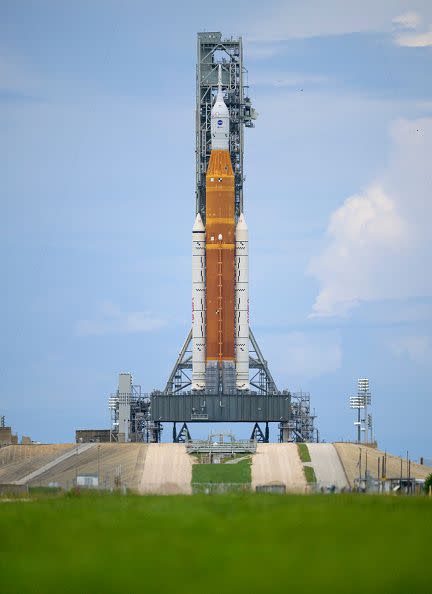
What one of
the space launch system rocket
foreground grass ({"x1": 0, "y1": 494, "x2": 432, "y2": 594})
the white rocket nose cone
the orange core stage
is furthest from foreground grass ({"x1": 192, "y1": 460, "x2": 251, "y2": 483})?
foreground grass ({"x1": 0, "y1": 494, "x2": 432, "y2": 594})

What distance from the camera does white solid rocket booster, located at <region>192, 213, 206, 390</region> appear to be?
104625mm

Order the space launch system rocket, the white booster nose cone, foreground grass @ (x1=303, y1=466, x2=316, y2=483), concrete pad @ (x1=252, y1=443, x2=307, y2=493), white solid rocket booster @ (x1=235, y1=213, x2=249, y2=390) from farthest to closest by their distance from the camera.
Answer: the white booster nose cone < white solid rocket booster @ (x1=235, y1=213, x2=249, y2=390) < the space launch system rocket < foreground grass @ (x1=303, y1=466, x2=316, y2=483) < concrete pad @ (x1=252, y1=443, x2=307, y2=493)

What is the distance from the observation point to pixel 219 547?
37.7 m

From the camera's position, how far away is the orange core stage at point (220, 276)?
104188mm

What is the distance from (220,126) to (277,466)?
30.1 m

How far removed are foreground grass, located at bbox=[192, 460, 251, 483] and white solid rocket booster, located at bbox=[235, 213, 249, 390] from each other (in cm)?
1455

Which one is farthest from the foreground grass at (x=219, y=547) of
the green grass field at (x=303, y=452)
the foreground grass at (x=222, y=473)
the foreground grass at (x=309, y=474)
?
the green grass field at (x=303, y=452)

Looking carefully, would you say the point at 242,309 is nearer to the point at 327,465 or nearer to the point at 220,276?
the point at 220,276

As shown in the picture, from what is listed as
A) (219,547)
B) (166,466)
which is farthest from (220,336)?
(219,547)

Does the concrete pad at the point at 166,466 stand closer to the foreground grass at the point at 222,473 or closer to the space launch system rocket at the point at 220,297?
the foreground grass at the point at 222,473

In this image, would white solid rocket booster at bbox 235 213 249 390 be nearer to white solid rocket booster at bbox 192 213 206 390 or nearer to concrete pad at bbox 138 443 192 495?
white solid rocket booster at bbox 192 213 206 390

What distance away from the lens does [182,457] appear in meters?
93.4

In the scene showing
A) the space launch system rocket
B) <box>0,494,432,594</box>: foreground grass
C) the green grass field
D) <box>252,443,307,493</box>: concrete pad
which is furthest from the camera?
the space launch system rocket

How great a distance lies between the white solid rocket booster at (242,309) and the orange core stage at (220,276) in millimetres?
431
